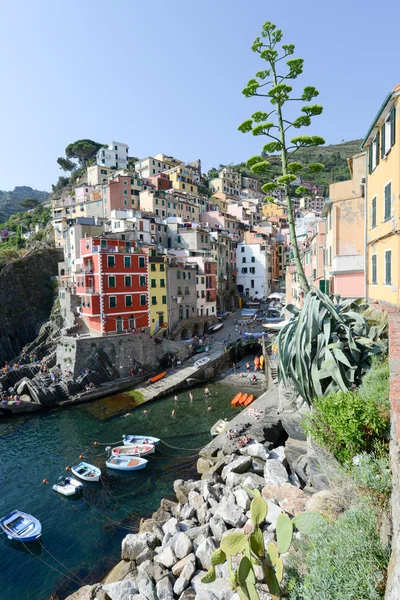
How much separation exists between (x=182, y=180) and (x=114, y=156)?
2528 cm

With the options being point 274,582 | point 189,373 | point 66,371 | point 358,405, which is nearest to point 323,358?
point 358,405

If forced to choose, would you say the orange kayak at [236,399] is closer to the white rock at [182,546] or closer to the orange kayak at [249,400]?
the orange kayak at [249,400]

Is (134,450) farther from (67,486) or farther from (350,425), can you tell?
(350,425)

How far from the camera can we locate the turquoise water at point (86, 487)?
46.2 ft

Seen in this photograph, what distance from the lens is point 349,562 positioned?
479 cm

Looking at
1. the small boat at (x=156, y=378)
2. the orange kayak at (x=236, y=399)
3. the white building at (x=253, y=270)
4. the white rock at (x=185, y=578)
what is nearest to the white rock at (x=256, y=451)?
the white rock at (x=185, y=578)

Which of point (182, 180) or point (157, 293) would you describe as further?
point (182, 180)

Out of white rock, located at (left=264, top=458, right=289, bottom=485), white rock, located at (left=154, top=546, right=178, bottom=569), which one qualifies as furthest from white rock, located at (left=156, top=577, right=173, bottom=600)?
white rock, located at (left=264, top=458, right=289, bottom=485)

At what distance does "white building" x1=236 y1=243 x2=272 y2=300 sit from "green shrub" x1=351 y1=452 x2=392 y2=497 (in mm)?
56908

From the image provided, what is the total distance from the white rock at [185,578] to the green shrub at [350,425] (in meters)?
5.83

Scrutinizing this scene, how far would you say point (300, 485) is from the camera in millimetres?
14102

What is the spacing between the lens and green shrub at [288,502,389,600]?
14.6 ft

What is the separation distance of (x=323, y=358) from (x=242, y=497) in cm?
634

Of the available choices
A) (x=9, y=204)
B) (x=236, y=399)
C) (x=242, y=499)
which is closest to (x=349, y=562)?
(x=242, y=499)
